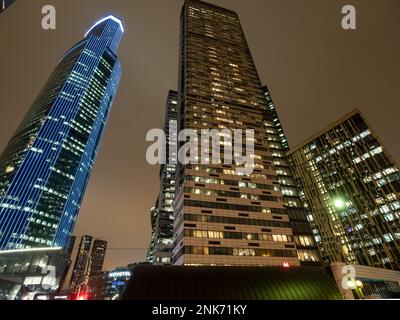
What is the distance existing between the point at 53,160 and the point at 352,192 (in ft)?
517

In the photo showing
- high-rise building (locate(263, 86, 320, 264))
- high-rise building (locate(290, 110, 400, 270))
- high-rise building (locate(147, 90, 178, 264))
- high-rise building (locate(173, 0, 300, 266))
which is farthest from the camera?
high-rise building (locate(147, 90, 178, 264))

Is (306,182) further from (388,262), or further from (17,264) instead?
(17,264)

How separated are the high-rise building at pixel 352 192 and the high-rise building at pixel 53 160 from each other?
5375 inches

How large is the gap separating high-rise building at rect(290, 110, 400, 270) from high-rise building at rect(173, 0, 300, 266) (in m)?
34.5

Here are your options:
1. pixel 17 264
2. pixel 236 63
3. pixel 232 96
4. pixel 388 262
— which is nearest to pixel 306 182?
pixel 388 262

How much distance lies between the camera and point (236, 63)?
10594cm

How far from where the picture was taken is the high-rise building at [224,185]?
185 ft

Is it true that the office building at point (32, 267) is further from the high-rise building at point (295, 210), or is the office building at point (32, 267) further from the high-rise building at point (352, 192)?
the high-rise building at point (352, 192)

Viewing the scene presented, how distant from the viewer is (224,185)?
67312mm

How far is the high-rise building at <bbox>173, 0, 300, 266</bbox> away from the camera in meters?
56.4

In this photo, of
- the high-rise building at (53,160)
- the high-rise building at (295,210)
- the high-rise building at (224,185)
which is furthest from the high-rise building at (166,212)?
the high-rise building at (53,160)

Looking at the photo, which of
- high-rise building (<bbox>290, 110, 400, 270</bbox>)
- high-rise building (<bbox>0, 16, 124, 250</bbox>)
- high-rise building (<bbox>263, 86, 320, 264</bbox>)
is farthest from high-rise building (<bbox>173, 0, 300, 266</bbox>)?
high-rise building (<bbox>0, 16, 124, 250</bbox>)

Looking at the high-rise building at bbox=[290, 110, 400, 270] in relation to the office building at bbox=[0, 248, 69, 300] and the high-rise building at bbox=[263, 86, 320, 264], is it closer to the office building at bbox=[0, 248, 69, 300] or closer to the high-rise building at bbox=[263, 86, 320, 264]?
the high-rise building at bbox=[263, 86, 320, 264]

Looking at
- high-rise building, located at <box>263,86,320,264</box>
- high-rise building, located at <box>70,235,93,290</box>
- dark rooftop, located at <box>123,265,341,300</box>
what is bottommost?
dark rooftop, located at <box>123,265,341,300</box>
